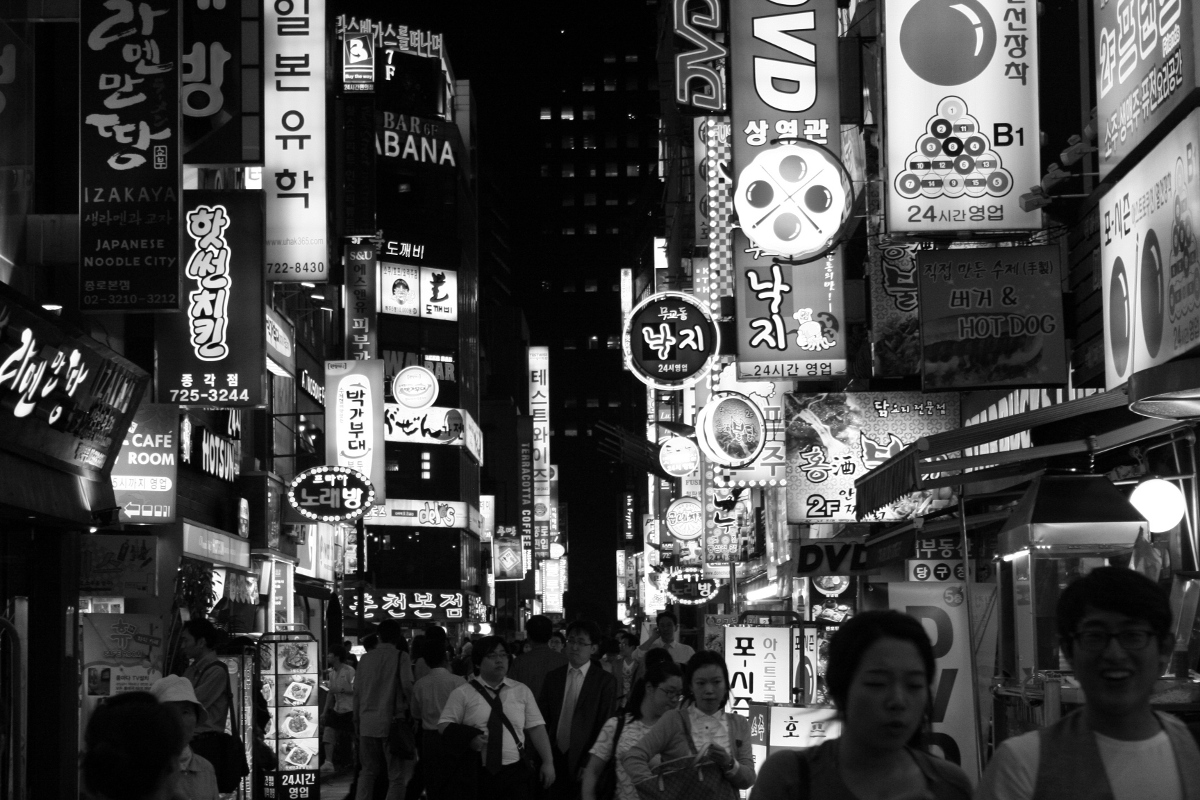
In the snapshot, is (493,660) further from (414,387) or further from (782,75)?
(414,387)

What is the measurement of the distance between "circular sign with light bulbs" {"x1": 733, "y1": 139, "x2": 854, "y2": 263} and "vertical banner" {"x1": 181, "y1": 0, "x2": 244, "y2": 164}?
5265mm

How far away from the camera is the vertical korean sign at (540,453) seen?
8906 cm

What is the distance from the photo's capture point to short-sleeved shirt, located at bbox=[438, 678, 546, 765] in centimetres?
1037

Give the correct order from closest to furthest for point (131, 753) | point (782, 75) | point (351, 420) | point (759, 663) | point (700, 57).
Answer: point (131, 753) → point (759, 663) → point (782, 75) → point (700, 57) → point (351, 420)

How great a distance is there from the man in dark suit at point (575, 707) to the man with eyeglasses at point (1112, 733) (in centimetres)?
799

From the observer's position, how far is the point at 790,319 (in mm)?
18484

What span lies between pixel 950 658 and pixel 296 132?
12458 mm

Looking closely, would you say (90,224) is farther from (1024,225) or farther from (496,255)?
(496,255)

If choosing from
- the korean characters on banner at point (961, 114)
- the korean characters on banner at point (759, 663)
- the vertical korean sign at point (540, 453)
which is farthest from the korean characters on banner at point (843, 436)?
the vertical korean sign at point (540, 453)

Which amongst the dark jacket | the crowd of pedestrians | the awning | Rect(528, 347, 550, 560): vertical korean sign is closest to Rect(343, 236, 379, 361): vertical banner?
the crowd of pedestrians

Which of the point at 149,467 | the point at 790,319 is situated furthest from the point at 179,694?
the point at 790,319

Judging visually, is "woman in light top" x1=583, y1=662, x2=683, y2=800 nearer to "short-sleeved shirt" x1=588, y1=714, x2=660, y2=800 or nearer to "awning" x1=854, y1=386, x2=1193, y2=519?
"short-sleeved shirt" x1=588, y1=714, x2=660, y2=800

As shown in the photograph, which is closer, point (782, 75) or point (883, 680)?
point (883, 680)

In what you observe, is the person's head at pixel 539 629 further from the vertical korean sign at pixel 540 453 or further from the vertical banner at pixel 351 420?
the vertical korean sign at pixel 540 453
